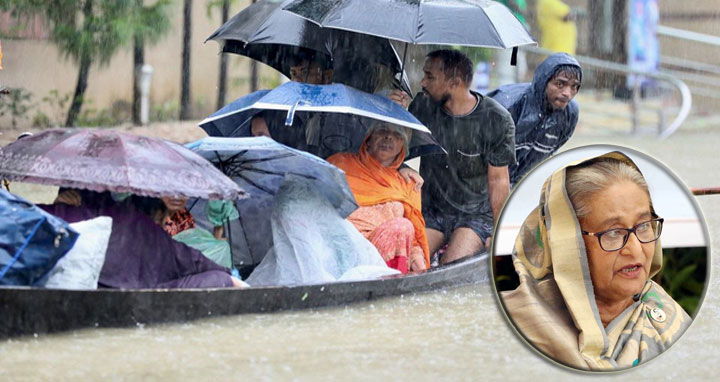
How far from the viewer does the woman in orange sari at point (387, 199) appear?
626 centimetres

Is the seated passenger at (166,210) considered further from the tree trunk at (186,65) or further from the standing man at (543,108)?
the tree trunk at (186,65)

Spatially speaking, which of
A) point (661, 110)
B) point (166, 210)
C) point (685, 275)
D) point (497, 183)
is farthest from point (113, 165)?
point (661, 110)

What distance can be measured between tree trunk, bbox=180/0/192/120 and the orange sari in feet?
28.5

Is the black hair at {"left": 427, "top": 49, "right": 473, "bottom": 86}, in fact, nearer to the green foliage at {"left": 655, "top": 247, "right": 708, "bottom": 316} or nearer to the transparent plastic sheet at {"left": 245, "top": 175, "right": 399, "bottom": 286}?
the transparent plastic sheet at {"left": 245, "top": 175, "right": 399, "bottom": 286}

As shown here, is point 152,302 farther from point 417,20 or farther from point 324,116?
point 417,20

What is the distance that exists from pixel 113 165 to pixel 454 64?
233cm

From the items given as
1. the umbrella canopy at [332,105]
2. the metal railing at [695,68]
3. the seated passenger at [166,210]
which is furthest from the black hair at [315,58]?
the metal railing at [695,68]

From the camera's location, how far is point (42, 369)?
4613mm

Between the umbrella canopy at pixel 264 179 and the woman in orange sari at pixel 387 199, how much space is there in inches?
8.2

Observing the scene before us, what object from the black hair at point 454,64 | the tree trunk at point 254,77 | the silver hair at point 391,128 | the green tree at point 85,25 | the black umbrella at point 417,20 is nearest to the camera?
the black umbrella at point 417,20

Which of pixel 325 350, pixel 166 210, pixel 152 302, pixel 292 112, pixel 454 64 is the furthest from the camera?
pixel 454 64

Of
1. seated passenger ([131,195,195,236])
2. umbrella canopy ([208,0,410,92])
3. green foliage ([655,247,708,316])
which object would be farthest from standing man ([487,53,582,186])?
green foliage ([655,247,708,316])

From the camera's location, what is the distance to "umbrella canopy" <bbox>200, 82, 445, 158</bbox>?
623cm

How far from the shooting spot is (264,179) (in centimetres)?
619
